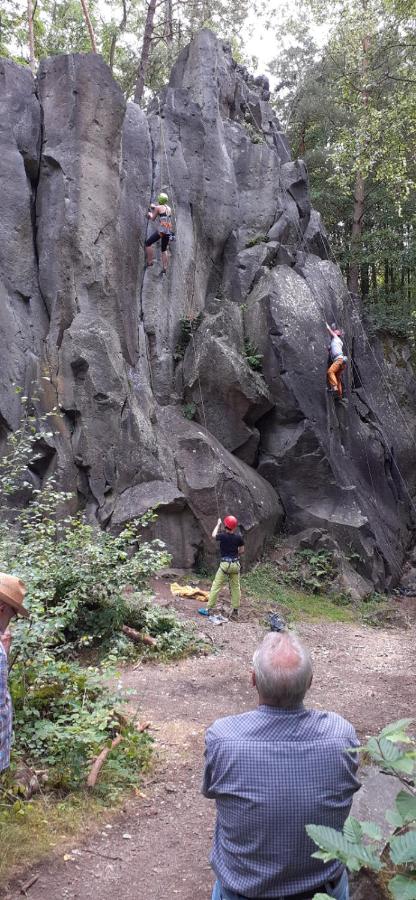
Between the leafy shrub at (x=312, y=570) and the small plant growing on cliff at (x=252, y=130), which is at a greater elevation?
the small plant growing on cliff at (x=252, y=130)

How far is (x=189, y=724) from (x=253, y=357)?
36.1 feet

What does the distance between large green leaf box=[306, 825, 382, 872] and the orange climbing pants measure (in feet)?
50.0

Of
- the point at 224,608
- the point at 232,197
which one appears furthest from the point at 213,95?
the point at 224,608

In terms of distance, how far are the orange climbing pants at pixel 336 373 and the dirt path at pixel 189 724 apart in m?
6.40

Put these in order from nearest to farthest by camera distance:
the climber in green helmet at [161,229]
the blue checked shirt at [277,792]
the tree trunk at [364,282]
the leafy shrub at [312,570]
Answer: the blue checked shirt at [277,792] < the leafy shrub at [312,570] < the climber in green helmet at [161,229] < the tree trunk at [364,282]

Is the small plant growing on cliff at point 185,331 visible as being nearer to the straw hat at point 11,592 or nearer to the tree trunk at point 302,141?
the straw hat at point 11,592

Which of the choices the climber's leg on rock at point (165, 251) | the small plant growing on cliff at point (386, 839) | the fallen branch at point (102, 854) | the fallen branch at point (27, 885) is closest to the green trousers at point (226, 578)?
the fallen branch at point (102, 854)

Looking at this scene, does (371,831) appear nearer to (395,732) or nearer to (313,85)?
(395,732)

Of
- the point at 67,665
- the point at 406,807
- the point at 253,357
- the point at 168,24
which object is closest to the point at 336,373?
the point at 253,357

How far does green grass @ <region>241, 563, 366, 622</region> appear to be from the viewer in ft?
42.5

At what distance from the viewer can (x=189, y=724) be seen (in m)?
6.77

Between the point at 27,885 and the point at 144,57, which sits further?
the point at 144,57

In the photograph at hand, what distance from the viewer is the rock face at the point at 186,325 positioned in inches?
547

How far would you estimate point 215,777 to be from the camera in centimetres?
251
